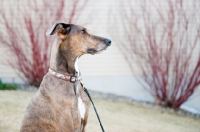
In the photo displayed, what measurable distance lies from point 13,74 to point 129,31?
9.57 ft

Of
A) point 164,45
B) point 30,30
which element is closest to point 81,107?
point 30,30

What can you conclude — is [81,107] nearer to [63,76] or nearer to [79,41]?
[63,76]

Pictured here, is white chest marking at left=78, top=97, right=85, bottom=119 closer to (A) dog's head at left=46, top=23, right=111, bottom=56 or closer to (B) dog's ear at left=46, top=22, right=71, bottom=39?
(A) dog's head at left=46, top=23, right=111, bottom=56

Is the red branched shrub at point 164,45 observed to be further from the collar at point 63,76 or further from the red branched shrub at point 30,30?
the collar at point 63,76

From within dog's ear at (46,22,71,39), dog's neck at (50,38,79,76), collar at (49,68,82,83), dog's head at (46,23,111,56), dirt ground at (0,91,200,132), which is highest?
dog's ear at (46,22,71,39)

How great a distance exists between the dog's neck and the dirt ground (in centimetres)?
256

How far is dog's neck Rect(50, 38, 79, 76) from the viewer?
14.8 ft

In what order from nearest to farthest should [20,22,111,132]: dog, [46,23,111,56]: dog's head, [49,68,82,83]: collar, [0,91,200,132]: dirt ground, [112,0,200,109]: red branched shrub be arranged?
[20,22,111,132]: dog
[49,68,82,83]: collar
[46,23,111,56]: dog's head
[0,91,200,132]: dirt ground
[112,0,200,109]: red branched shrub

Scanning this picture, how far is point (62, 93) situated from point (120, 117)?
4330mm

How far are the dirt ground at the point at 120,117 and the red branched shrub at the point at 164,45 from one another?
2.08 feet

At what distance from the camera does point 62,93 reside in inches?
173

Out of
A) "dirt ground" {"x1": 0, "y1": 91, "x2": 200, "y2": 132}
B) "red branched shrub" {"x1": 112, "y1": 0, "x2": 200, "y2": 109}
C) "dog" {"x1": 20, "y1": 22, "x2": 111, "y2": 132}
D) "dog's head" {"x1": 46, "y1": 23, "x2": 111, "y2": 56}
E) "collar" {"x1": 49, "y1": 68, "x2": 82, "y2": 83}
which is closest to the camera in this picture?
→ "dog" {"x1": 20, "y1": 22, "x2": 111, "y2": 132}

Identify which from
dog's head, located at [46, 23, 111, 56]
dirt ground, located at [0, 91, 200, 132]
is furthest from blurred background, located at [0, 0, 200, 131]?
dog's head, located at [46, 23, 111, 56]

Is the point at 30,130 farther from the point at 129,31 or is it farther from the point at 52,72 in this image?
the point at 129,31
